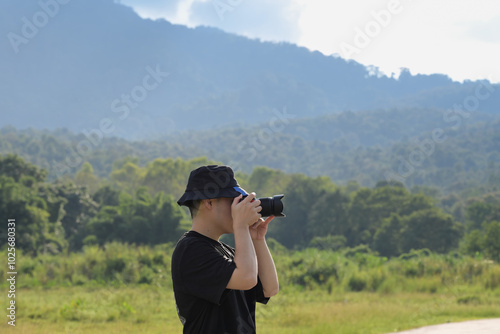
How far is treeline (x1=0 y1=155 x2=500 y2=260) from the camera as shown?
27.7 m

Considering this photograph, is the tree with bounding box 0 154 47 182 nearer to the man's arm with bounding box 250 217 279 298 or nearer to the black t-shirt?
the man's arm with bounding box 250 217 279 298

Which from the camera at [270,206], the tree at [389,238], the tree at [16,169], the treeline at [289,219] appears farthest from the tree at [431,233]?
the camera at [270,206]

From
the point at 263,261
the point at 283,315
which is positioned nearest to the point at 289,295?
the point at 283,315

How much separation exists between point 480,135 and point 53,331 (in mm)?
108237

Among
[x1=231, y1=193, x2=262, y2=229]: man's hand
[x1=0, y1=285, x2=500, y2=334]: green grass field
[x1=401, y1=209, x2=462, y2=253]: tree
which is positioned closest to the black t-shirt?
[x1=231, y1=193, x2=262, y2=229]: man's hand

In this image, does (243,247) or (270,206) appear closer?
(243,247)

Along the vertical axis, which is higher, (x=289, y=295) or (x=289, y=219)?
(x=289, y=219)

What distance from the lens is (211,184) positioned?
2285 millimetres

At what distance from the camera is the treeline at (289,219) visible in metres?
27.7

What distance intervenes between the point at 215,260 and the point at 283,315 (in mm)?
8497

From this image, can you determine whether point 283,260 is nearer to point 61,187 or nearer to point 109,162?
point 61,187

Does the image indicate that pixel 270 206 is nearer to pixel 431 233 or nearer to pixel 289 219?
pixel 431 233

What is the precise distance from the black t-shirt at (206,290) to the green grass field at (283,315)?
5911mm

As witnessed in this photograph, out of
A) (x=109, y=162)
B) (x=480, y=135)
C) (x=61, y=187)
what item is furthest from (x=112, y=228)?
(x=480, y=135)
